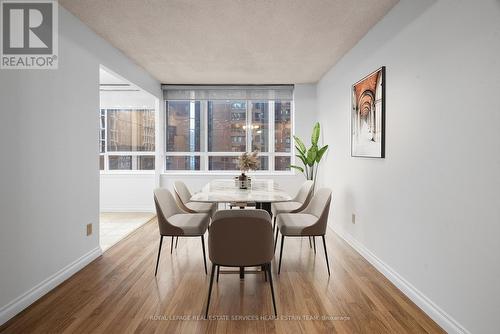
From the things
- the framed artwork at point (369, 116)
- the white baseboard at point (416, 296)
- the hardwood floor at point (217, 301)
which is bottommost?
the hardwood floor at point (217, 301)

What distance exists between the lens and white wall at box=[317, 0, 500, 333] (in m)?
1.79

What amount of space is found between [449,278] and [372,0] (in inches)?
88.1

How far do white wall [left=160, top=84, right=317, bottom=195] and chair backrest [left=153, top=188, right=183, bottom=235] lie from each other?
9.04ft

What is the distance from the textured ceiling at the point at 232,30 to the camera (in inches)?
112

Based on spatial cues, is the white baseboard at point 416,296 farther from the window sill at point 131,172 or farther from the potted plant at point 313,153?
the window sill at point 131,172

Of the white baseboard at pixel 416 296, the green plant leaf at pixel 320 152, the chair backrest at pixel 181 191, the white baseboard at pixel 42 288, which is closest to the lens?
the white baseboard at pixel 416 296

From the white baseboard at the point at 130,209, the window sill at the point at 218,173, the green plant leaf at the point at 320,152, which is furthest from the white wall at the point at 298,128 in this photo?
the green plant leaf at the point at 320,152

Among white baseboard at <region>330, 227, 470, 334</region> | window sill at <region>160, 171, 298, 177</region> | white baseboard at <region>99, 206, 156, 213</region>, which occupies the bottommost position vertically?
white baseboard at <region>330, 227, 470, 334</region>

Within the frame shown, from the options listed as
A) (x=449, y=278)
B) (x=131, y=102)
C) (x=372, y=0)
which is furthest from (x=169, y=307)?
(x=131, y=102)

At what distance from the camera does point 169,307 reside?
239cm

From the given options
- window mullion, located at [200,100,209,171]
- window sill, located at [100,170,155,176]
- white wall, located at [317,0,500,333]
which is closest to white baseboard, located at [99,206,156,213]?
window sill, located at [100,170,155,176]

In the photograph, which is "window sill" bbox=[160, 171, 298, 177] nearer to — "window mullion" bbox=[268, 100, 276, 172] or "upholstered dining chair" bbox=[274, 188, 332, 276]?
"window mullion" bbox=[268, 100, 276, 172]

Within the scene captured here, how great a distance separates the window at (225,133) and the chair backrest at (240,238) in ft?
14.2

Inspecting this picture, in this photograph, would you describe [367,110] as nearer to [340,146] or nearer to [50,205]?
[340,146]
